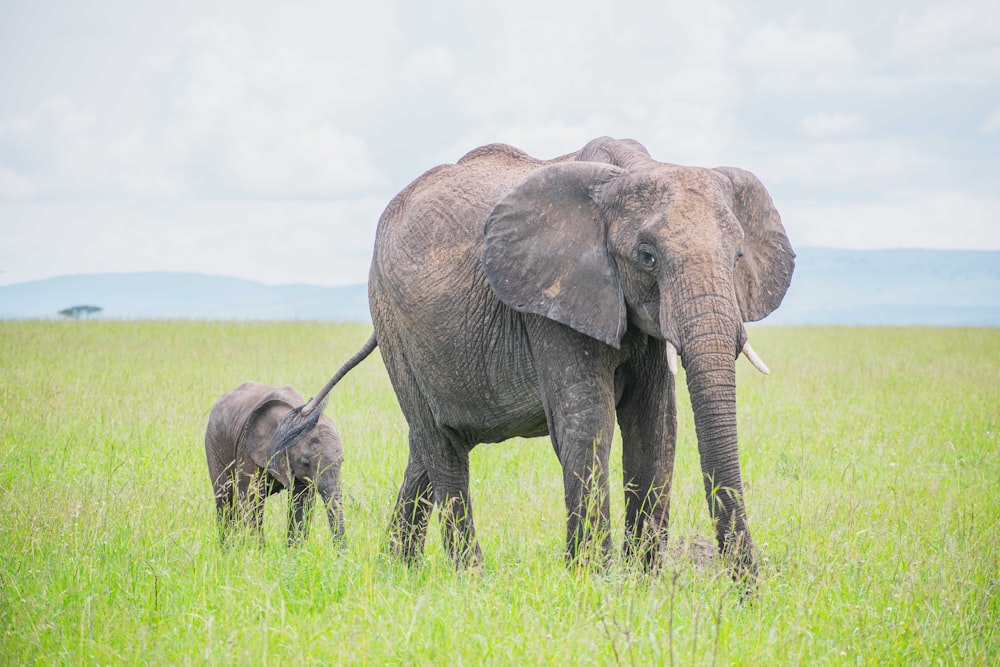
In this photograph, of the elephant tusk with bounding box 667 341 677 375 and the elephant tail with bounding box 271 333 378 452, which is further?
the elephant tail with bounding box 271 333 378 452

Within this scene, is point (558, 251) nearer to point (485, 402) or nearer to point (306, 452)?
point (485, 402)

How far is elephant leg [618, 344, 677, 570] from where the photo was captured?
625cm

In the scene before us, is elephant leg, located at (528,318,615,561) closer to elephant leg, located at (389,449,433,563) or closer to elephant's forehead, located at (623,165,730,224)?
elephant's forehead, located at (623,165,730,224)

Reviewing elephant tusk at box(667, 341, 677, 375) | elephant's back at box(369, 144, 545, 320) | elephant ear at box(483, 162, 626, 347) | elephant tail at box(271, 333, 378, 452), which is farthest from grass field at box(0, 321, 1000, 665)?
elephant's back at box(369, 144, 545, 320)

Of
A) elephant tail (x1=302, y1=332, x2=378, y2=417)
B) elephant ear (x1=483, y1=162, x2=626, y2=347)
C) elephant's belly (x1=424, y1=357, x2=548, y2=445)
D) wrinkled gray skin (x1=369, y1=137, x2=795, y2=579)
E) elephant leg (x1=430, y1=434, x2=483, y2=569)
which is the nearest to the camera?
wrinkled gray skin (x1=369, y1=137, x2=795, y2=579)

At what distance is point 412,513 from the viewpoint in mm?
7465

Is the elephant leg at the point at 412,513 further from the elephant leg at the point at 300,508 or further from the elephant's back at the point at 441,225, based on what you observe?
the elephant's back at the point at 441,225

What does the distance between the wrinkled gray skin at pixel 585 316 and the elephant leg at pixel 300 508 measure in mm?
1009

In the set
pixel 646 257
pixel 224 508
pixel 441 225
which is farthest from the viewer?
pixel 224 508

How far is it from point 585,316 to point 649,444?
938 mm

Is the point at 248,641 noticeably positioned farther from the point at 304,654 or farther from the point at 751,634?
the point at 751,634

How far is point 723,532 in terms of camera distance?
5.42 meters

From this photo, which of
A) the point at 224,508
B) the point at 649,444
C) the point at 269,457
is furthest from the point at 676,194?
the point at 224,508

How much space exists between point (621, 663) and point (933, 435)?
9000 mm
